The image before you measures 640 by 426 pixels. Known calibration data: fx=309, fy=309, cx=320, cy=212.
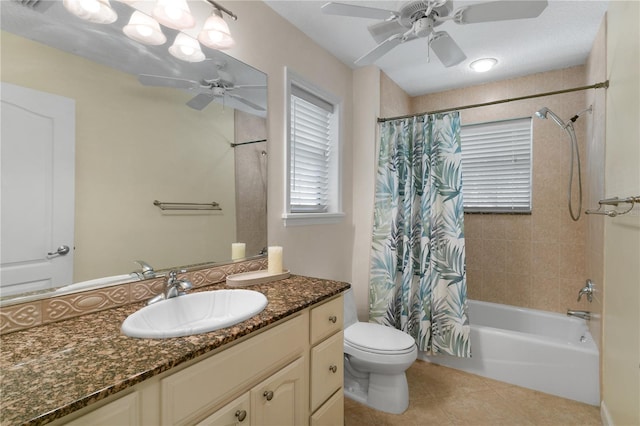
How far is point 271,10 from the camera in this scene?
1.85 meters

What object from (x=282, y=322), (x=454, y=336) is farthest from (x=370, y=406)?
(x=282, y=322)

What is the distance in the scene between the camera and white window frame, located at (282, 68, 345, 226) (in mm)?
1957

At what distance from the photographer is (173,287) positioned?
48.7 inches

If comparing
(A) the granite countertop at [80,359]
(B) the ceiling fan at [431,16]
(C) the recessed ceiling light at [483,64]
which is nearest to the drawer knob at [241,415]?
(A) the granite countertop at [80,359]

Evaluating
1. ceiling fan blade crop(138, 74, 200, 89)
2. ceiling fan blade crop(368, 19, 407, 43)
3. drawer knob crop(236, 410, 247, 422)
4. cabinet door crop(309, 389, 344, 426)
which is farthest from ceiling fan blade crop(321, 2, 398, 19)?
cabinet door crop(309, 389, 344, 426)

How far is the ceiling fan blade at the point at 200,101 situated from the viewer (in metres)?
1.44

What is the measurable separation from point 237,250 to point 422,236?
4.57 feet

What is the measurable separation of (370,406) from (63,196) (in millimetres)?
1974

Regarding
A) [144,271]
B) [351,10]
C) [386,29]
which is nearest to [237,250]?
[144,271]

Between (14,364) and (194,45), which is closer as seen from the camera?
(14,364)

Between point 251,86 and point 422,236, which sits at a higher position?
point 251,86

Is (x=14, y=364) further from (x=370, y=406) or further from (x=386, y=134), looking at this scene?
(x=386, y=134)

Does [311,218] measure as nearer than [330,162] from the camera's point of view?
Yes

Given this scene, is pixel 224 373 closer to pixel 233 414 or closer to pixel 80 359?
pixel 233 414
